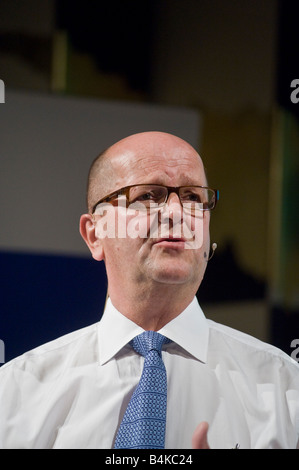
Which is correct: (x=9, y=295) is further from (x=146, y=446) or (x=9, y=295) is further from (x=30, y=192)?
(x=146, y=446)

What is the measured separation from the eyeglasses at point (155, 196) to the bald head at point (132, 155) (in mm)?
26

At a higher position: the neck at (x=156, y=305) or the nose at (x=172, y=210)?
the nose at (x=172, y=210)

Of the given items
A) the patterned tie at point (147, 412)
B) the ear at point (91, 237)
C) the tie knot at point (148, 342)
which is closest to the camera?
the patterned tie at point (147, 412)

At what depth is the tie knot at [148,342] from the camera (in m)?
1.82

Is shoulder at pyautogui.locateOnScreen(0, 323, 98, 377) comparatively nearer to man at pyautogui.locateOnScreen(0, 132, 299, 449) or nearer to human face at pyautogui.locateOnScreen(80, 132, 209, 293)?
man at pyautogui.locateOnScreen(0, 132, 299, 449)

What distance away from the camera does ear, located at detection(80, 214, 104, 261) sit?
1999mm

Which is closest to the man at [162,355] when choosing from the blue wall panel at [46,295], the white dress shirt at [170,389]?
the white dress shirt at [170,389]

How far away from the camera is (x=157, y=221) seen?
1.84 m

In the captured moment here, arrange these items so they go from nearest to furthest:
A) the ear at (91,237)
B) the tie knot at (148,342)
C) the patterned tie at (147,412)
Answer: the patterned tie at (147,412)
the tie knot at (148,342)
the ear at (91,237)

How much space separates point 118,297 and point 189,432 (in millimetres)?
458

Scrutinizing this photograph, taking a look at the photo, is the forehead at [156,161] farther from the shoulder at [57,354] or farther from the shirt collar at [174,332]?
the shoulder at [57,354]

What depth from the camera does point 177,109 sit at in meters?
2.16

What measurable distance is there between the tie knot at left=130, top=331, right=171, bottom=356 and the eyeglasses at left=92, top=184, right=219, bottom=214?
38cm

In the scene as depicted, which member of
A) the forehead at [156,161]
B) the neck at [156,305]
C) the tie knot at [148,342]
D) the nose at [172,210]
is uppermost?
the forehead at [156,161]
